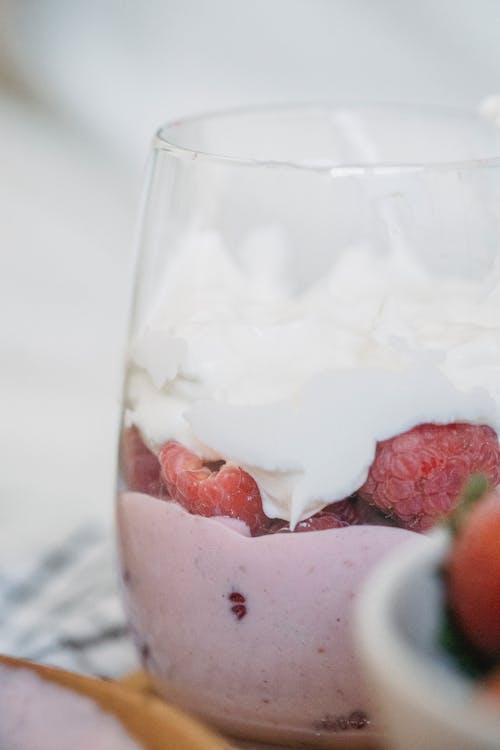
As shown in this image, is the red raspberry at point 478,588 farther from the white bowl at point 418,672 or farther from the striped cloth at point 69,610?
the striped cloth at point 69,610

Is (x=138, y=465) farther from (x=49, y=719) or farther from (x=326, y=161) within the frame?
(x=326, y=161)

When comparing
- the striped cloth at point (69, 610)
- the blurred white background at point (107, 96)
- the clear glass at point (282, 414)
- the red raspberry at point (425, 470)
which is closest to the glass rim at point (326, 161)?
the clear glass at point (282, 414)

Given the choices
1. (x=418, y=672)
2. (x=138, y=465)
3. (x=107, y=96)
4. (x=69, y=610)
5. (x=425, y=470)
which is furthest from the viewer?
(x=107, y=96)

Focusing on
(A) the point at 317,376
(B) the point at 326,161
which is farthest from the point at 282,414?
(B) the point at 326,161

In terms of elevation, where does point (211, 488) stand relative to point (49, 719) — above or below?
above

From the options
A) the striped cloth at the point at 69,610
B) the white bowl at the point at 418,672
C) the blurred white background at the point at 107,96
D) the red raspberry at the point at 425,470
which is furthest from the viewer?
the blurred white background at the point at 107,96

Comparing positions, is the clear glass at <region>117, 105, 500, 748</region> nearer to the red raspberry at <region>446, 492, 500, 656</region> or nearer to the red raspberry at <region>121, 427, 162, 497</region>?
the red raspberry at <region>121, 427, 162, 497</region>
